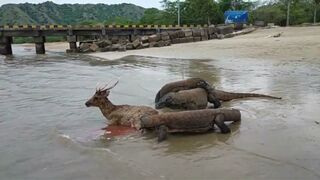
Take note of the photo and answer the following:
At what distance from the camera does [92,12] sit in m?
162

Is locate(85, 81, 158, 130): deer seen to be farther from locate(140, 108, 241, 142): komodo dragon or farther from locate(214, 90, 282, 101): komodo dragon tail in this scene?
locate(214, 90, 282, 101): komodo dragon tail

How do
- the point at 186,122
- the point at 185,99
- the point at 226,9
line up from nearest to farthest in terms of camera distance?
the point at 186,122
the point at 185,99
the point at 226,9

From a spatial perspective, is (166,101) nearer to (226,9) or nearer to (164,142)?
(164,142)

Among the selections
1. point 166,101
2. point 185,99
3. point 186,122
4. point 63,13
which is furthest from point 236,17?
point 63,13

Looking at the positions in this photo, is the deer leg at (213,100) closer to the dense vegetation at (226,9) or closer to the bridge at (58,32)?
the bridge at (58,32)

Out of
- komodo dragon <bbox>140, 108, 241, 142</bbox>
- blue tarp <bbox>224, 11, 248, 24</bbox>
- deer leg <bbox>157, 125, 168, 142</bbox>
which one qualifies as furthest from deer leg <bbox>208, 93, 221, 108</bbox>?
blue tarp <bbox>224, 11, 248, 24</bbox>

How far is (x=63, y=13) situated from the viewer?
501 feet

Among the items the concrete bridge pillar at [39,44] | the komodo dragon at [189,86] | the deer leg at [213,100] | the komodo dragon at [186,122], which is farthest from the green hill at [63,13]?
the komodo dragon at [186,122]

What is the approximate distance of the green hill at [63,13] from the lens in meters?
134

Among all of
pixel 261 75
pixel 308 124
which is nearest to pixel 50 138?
pixel 308 124

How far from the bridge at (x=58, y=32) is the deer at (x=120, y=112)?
32061 millimetres

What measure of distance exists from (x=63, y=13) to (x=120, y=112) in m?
150

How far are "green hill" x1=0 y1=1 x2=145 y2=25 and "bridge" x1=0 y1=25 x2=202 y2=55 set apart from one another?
7943 cm

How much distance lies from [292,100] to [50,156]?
15.6 ft
